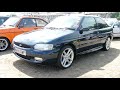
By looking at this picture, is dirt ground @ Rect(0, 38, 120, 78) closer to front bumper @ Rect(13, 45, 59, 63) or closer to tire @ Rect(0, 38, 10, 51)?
front bumper @ Rect(13, 45, 59, 63)

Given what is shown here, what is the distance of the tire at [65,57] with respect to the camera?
517 centimetres

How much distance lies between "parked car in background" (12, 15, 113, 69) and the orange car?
2.05 meters

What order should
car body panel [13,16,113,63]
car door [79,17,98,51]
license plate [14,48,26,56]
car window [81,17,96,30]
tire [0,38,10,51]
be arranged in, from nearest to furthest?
car body panel [13,16,113,63], license plate [14,48,26,56], car door [79,17,98,51], car window [81,17,96,30], tire [0,38,10,51]

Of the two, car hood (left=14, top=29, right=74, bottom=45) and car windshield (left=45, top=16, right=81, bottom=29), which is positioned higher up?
car windshield (left=45, top=16, right=81, bottom=29)

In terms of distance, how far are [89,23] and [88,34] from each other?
0.50m

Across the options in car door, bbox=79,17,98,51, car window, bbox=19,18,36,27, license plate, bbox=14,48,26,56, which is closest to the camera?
license plate, bbox=14,48,26,56

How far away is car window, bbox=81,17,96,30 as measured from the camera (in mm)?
6191

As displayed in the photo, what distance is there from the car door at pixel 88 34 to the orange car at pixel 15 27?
3070 millimetres

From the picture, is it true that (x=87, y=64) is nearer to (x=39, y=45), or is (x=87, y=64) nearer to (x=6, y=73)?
(x=39, y=45)

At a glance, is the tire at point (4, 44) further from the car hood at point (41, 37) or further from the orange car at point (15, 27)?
the car hood at point (41, 37)

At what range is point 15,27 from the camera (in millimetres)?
7934

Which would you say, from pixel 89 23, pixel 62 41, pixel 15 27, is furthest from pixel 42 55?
pixel 15 27

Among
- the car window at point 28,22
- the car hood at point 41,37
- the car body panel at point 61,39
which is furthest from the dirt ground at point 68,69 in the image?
the car window at point 28,22

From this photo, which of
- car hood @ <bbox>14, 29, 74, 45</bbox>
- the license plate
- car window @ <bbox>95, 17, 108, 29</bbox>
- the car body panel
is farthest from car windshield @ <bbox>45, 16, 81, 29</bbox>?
the license plate
